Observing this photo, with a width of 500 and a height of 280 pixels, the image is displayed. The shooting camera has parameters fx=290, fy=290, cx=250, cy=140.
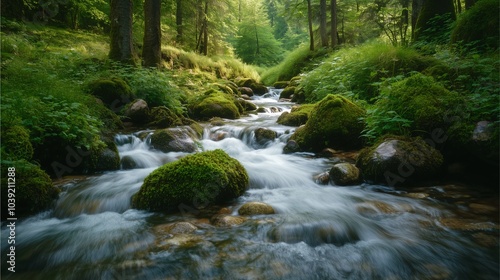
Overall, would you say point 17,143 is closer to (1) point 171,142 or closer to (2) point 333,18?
(1) point 171,142

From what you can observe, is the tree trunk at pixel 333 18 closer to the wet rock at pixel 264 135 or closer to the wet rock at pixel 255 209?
the wet rock at pixel 264 135

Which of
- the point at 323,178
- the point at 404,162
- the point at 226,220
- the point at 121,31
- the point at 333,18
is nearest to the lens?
the point at 226,220

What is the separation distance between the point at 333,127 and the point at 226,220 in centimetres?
360

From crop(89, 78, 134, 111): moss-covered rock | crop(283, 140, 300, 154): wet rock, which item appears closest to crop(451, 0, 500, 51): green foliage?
crop(283, 140, 300, 154): wet rock

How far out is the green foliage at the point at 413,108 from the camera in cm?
472

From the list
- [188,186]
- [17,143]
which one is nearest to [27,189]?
[17,143]

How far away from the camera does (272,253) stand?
9.44ft

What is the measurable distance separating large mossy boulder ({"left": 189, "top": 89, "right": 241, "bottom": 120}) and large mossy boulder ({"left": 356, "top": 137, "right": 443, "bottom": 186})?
6175mm

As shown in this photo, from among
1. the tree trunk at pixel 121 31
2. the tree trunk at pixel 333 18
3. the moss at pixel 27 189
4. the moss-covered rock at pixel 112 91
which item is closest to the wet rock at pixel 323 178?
the moss at pixel 27 189

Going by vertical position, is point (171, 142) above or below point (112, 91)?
below

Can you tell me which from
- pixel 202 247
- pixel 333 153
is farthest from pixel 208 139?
pixel 202 247

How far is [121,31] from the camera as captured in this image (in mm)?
9352

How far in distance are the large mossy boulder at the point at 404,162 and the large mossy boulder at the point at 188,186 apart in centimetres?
228

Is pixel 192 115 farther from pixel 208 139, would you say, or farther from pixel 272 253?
pixel 272 253
